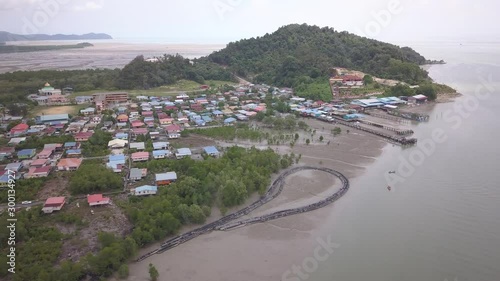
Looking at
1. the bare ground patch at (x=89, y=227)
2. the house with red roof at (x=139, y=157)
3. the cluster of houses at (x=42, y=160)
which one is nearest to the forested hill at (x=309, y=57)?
the house with red roof at (x=139, y=157)

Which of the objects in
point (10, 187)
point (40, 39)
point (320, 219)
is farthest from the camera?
point (40, 39)

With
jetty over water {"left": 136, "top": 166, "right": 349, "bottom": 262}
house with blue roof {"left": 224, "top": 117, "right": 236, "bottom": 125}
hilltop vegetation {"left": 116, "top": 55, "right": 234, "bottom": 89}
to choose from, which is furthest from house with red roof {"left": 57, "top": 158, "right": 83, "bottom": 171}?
hilltop vegetation {"left": 116, "top": 55, "right": 234, "bottom": 89}

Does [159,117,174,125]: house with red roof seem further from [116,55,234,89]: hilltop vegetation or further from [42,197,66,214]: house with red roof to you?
[116,55,234,89]: hilltop vegetation

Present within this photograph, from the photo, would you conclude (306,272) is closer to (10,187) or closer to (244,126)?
(10,187)

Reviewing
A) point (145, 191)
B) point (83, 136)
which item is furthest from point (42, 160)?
point (145, 191)

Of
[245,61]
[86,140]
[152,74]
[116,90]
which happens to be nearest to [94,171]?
[86,140]
